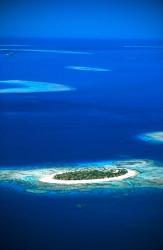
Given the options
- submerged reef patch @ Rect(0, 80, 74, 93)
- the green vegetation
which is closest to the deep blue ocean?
submerged reef patch @ Rect(0, 80, 74, 93)

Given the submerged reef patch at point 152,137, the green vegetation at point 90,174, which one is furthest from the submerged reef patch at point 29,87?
the green vegetation at point 90,174

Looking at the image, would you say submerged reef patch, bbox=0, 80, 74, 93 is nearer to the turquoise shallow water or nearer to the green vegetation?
the turquoise shallow water

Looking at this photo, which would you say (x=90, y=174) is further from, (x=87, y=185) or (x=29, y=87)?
(x=29, y=87)

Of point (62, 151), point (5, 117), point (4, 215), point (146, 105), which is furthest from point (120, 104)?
point (4, 215)

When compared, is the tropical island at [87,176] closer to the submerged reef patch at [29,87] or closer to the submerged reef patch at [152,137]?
the submerged reef patch at [152,137]

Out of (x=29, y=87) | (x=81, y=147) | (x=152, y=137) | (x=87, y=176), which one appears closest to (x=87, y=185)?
(x=87, y=176)

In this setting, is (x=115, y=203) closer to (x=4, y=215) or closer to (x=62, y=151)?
(x=4, y=215)
